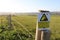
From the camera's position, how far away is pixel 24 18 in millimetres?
9539

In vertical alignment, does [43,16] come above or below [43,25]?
above

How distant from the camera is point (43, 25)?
8.98ft

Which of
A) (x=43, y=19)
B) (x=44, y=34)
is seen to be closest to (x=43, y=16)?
(x=43, y=19)

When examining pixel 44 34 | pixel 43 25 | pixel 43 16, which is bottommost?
pixel 44 34

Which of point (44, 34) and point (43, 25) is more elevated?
point (43, 25)

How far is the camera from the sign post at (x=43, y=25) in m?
2.68

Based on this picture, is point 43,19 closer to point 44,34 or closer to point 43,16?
point 43,16

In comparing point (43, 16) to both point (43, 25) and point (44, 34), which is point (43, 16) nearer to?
point (43, 25)

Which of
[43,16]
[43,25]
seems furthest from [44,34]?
[43,16]

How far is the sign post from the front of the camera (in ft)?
8.79

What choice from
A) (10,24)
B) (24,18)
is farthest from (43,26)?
(24,18)

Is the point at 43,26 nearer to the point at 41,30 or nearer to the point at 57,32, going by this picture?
the point at 41,30

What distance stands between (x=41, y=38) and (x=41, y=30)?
0.38 ft

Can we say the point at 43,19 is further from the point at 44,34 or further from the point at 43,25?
the point at 44,34
